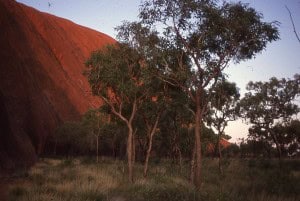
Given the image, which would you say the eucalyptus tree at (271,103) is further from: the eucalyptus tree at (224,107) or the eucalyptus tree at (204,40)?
the eucalyptus tree at (204,40)

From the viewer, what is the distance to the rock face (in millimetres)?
32812

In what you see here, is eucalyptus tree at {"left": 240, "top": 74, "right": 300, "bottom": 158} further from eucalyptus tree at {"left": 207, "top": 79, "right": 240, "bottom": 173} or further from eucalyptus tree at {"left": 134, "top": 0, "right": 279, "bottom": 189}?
eucalyptus tree at {"left": 134, "top": 0, "right": 279, "bottom": 189}

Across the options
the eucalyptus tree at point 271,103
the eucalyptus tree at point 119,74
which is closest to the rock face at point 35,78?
the eucalyptus tree at point 119,74

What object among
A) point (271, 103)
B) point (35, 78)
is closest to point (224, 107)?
point (271, 103)

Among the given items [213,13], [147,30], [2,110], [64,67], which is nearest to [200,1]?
[213,13]

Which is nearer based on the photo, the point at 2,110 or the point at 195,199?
the point at 195,199

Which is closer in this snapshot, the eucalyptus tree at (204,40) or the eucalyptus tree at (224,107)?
the eucalyptus tree at (204,40)

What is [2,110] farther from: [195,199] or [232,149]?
[232,149]

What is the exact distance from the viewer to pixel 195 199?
1246cm

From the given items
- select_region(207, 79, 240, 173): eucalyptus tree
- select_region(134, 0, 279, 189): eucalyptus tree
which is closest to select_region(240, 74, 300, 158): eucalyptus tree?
select_region(207, 79, 240, 173): eucalyptus tree

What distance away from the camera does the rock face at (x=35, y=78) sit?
32.8m

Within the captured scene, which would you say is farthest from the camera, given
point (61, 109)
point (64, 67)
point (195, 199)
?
point (64, 67)

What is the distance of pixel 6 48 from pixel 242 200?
30646 mm

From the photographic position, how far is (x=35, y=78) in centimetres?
6338
